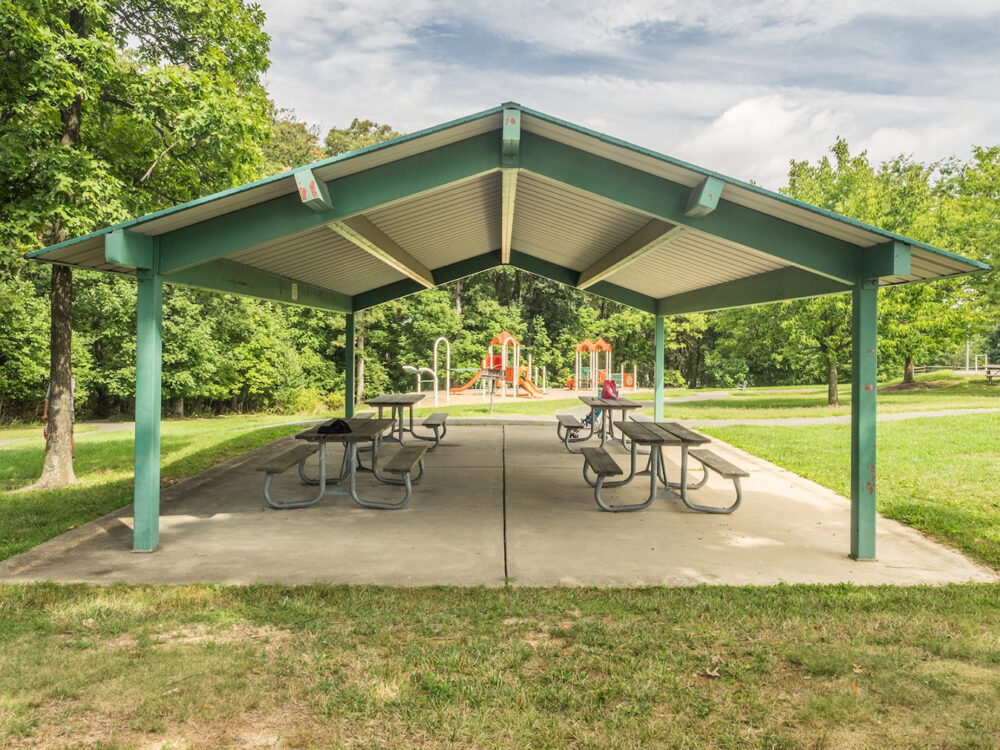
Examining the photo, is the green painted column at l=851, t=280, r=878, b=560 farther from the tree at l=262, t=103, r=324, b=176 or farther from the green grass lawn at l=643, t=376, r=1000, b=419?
the tree at l=262, t=103, r=324, b=176

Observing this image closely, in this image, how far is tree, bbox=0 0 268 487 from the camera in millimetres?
7020

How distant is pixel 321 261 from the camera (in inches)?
336

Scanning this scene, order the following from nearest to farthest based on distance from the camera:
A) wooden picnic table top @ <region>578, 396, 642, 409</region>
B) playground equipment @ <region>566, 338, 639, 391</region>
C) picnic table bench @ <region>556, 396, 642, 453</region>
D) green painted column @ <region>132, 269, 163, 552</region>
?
green painted column @ <region>132, 269, 163, 552</region>
wooden picnic table top @ <region>578, 396, 642, 409</region>
picnic table bench @ <region>556, 396, 642, 453</region>
playground equipment @ <region>566, 338, 639, 391</region>

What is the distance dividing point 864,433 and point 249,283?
653cm

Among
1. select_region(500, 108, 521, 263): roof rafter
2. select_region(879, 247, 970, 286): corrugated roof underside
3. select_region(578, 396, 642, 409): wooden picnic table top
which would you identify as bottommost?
select_region(578, 396, 642, 409): wooden picnic table top

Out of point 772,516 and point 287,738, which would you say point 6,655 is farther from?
point 772,516

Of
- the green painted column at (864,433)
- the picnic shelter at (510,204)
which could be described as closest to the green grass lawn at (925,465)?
the green painted column at (864,433)

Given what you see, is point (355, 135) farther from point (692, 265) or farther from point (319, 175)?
point (319, 175)

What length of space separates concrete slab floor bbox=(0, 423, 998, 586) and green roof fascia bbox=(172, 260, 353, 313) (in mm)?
2328

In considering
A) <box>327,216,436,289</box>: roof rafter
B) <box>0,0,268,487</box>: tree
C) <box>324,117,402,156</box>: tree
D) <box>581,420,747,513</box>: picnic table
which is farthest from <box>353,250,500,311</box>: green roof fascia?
<box>324,117,402,156</box>: tree

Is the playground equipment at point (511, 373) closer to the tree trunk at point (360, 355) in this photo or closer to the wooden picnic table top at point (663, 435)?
the tree trunk at point (360, 355)

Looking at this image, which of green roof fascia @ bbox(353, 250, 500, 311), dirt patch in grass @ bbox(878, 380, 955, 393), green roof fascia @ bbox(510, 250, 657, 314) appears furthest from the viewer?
dirt patch in grass @ bbox(878, 380, 955, 393)

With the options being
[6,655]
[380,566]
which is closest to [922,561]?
[380,566]

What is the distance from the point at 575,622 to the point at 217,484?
598 centimetres
